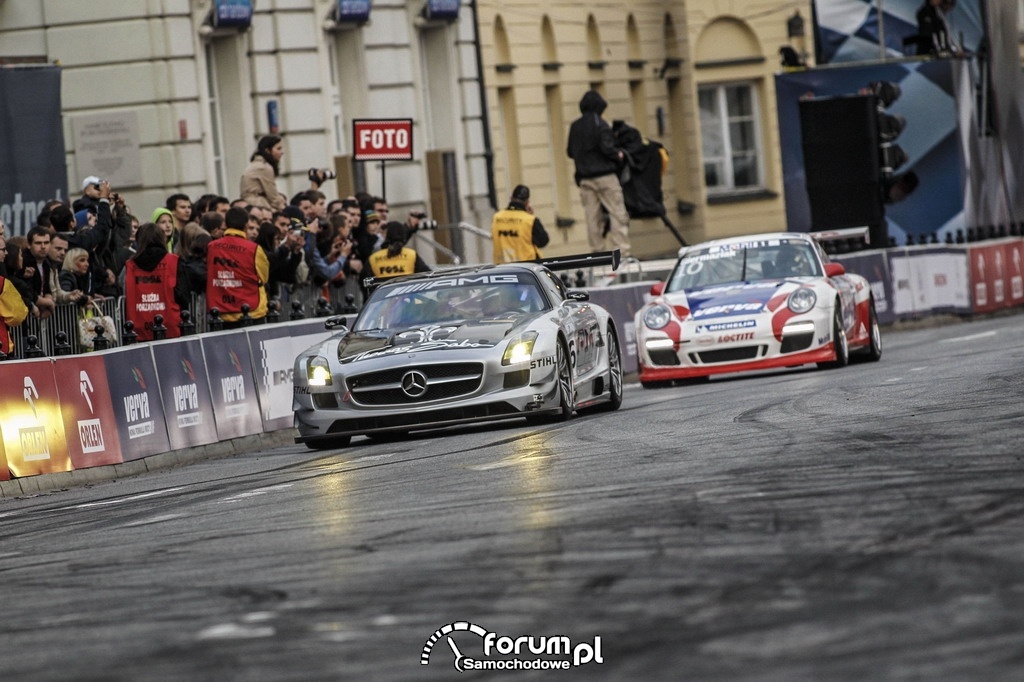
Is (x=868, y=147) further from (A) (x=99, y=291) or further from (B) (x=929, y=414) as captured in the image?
(B) (x=929, y=414)

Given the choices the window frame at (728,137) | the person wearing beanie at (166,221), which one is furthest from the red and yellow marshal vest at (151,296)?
the window frame at (728,137)

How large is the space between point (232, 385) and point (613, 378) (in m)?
3.21

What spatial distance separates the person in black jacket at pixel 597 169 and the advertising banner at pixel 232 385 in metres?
11.7

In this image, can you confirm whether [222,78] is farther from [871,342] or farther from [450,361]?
[450,361]

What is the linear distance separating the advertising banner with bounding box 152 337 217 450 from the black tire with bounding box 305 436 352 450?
118 centimetres

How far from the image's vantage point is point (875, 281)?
3391 cm

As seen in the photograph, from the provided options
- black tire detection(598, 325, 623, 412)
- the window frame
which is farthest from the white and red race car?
the window frame

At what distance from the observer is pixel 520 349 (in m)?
16.8

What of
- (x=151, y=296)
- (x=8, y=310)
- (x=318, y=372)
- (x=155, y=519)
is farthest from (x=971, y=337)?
(x=155, y=519)

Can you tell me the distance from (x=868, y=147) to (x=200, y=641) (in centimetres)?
2422

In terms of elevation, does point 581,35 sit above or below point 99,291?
above

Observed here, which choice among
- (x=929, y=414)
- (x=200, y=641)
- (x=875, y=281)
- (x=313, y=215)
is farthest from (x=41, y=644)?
(x=875, y=281)

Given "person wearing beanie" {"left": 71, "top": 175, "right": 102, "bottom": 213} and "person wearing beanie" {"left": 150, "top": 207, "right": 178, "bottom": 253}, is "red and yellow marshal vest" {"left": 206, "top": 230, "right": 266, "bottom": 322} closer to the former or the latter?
"person wearing beanie" {"left": 150, "top": 207, "right": 178, "bottom": 253}

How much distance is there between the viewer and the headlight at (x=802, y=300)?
829 inches
